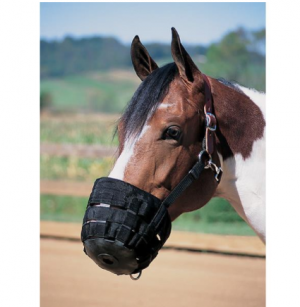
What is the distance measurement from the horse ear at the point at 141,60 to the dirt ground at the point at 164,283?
2.52 metres

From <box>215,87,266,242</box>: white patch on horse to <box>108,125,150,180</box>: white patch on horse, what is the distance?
1.47 ft

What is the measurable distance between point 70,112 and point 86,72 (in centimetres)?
80

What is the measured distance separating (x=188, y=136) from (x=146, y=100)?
220mm

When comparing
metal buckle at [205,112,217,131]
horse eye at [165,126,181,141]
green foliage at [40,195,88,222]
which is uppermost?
metal buckle at [205,112,217,131]

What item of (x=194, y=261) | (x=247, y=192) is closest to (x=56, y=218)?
(x=194, y=261)

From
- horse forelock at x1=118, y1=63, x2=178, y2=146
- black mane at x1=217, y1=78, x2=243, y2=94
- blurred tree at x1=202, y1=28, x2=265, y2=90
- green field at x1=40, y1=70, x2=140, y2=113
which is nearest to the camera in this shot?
horse forelock at x1=118, y1=63, x2=178, y2=146

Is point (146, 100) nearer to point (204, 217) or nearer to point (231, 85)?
point (231, 85)

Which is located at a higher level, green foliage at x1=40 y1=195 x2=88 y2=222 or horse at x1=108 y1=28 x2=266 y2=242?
horse at x1=108 y1=28 x2=266 y2=242

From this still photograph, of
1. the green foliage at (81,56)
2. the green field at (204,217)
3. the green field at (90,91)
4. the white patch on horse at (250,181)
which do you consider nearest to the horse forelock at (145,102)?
the white patch on horse at (250,181)

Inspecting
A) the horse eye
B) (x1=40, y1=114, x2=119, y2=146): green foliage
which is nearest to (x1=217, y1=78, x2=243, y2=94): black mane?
the horse eye

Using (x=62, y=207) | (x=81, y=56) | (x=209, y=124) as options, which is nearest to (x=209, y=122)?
(x=209, y=124)

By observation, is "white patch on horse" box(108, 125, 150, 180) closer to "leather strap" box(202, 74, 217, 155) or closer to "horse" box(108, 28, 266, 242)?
"horse" box(108, 28, 266, 242)

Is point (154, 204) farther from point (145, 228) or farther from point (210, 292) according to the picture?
point (210, 292)

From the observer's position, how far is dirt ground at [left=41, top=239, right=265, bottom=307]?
4.00 meters
